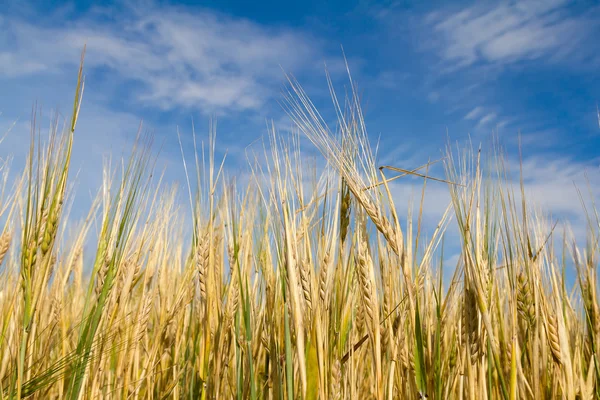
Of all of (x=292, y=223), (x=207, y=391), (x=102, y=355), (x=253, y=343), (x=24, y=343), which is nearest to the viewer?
(x=24, y=343)

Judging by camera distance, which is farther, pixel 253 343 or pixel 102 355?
pixel 253 343

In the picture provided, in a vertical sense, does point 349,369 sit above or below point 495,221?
below

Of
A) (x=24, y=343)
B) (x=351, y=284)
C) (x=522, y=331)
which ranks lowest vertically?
(x=24, y=343)

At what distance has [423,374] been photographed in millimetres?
1356

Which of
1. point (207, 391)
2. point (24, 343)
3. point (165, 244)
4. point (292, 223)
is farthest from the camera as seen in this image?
point (165, 244)

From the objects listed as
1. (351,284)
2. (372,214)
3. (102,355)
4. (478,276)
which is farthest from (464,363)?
(102,355)

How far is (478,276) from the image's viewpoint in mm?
1336

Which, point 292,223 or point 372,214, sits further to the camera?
point 292,223

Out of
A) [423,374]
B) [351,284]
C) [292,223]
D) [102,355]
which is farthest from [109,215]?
[423,374]

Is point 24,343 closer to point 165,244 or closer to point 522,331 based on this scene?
point 165,244

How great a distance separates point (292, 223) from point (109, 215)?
0.63 meters

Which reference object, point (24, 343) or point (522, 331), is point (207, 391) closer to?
point (24, 343)

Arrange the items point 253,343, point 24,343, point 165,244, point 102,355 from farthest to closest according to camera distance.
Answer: point 165,244
point 253,343
point 102,355
point 24,343

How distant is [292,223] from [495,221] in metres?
0.71
